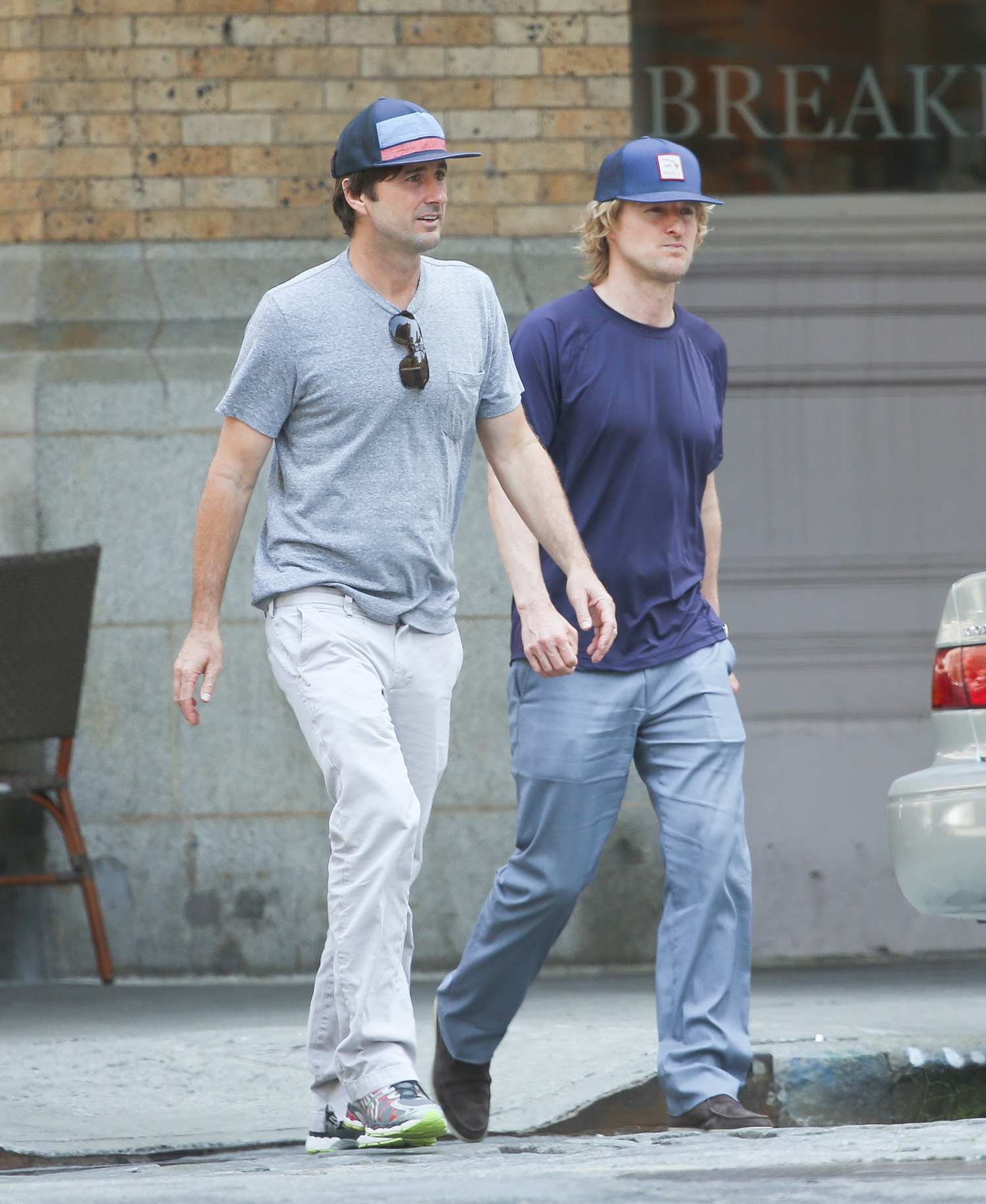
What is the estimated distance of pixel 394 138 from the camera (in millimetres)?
4438

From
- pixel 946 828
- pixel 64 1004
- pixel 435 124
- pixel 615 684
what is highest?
pixel 435 124

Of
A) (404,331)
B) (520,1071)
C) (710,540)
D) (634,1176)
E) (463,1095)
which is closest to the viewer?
(634,1176)

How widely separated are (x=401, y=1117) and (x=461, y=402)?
1394mm

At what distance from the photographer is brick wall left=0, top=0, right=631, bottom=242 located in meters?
7.70

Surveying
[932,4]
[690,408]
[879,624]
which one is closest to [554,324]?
[690,408]

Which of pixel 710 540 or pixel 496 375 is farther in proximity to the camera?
pixel 710 540

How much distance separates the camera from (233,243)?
25.4 feet

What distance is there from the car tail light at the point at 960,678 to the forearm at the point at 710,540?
0.53 m

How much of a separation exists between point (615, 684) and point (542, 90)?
3576 mm

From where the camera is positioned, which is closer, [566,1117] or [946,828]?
[946,828]

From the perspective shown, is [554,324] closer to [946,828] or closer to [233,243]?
[946,828]

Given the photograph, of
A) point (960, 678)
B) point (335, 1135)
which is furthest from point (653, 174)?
point (335, 1135)

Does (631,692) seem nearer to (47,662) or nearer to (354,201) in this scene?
(354,201)

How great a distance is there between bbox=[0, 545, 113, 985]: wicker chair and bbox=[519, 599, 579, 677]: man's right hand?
9.60 feet
